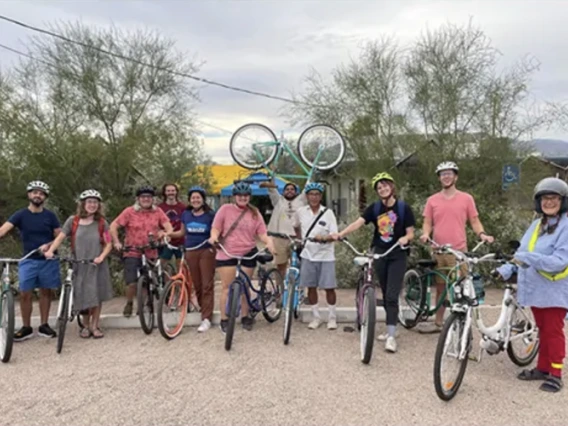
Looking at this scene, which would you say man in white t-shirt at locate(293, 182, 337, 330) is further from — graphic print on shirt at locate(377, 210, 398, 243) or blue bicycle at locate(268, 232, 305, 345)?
graphic print on shirt at locate(377, 210, 398, 243)

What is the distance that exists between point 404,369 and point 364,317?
575mm

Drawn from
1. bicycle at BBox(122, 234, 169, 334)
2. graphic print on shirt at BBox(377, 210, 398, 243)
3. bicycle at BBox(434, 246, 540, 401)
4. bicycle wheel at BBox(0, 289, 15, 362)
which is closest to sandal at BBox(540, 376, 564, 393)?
bicycle at BBox(434, 246, 540, 401)

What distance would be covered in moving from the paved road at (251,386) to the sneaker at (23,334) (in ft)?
0.50

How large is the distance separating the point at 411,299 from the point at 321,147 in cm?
359

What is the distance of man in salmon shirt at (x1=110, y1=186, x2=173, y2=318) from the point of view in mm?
5320

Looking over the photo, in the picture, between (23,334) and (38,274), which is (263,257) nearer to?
(38,274)

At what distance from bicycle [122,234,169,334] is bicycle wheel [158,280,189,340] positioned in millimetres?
130

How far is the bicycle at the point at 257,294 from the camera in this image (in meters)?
4.62

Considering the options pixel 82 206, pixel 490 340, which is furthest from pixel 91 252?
pixel 490 340

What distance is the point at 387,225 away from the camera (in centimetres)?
474

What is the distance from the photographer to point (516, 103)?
1083 centimetres

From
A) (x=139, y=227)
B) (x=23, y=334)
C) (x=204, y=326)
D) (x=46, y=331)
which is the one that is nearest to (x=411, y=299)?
(x=204, y=326)

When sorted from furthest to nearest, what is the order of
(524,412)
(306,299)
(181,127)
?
(181,127) → (306,299) → (524,412)

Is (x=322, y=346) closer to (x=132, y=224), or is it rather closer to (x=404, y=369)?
(x=404, y=369)
